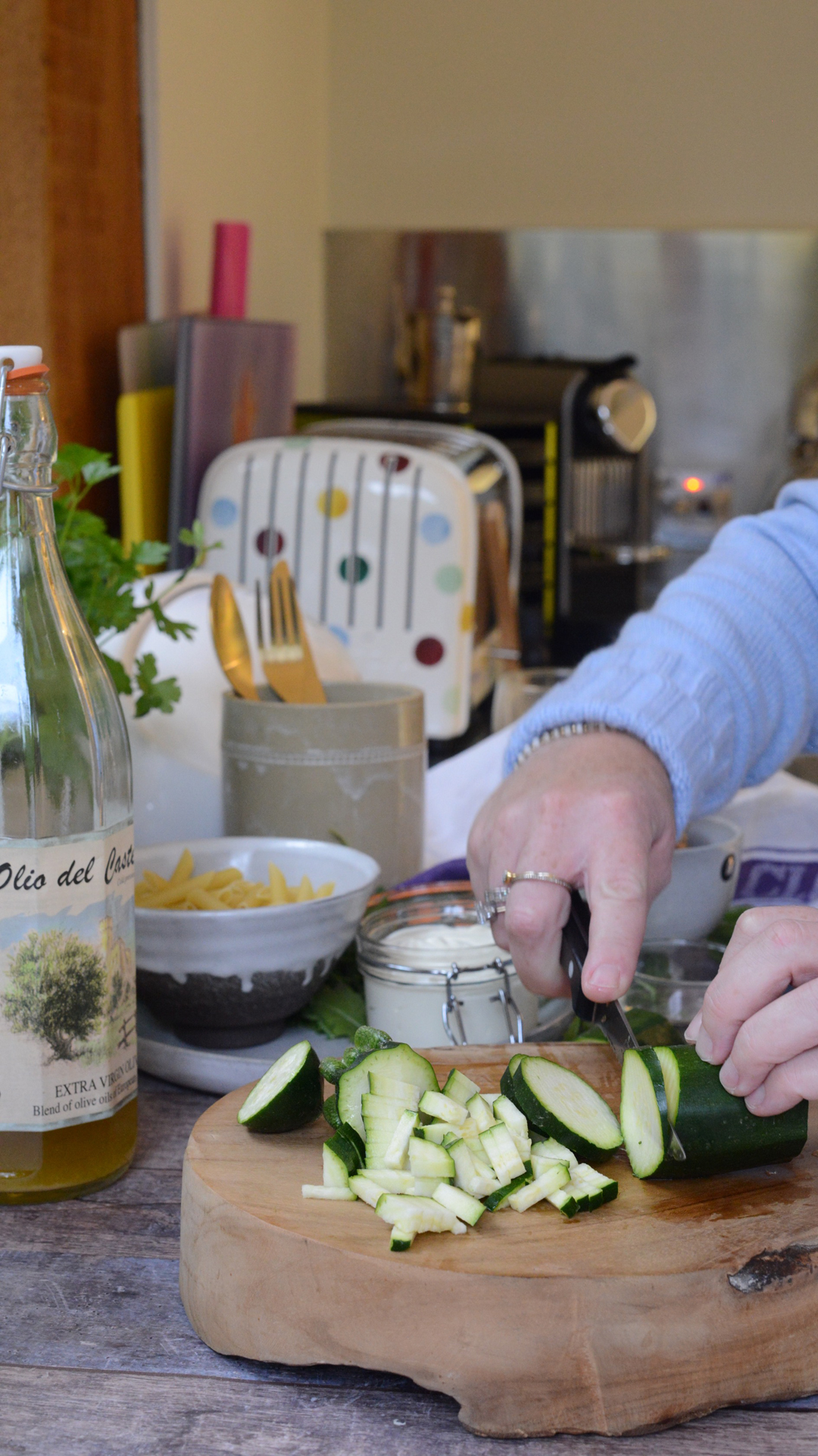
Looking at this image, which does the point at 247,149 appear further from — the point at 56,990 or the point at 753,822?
the point at 56,990

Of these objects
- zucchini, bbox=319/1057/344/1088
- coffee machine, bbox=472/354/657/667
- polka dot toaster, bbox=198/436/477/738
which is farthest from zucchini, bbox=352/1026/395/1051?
coffee machine, bbox=472/354/657/667

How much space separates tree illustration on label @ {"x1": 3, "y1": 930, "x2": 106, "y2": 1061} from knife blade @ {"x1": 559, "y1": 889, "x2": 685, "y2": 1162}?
0.76 ft

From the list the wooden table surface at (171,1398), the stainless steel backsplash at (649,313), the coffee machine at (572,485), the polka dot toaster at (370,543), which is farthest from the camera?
the stainless steel backsplash at (649,313)

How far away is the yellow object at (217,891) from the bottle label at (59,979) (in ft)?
0.40

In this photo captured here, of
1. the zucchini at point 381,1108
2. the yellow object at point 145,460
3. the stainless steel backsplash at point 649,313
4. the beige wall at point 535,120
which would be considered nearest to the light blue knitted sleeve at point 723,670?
the zucchini at point 381,1108

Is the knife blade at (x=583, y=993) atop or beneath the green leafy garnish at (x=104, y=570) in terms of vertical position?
beneath

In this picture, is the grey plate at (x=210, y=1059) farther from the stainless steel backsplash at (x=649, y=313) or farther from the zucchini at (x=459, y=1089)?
the stainless steel backsplash at (x=649, y=313)

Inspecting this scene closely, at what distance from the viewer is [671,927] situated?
2.74 ft

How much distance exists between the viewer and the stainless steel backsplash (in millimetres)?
3002

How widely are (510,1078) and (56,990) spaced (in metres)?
0.20

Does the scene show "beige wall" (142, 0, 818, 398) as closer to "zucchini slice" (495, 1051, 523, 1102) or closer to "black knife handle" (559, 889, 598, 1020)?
"black knife handle" (559, 889, 598, 1020)

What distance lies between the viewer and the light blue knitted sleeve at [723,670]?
869mm

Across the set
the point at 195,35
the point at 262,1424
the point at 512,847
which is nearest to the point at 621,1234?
the point at 262,1424

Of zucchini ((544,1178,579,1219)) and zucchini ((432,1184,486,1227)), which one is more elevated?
zucchini ((432,1184,486,1227))
